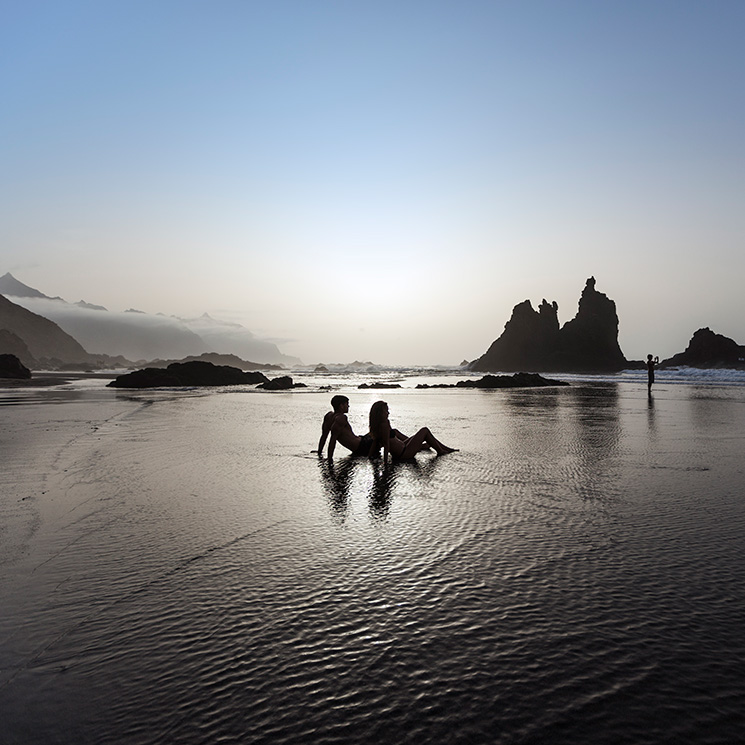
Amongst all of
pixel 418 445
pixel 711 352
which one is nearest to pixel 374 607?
pixel 418 445

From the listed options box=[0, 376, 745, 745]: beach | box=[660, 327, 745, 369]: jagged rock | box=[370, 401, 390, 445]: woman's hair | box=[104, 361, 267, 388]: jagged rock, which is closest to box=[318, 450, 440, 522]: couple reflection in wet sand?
box=[0, 376, 745, 745]: beach

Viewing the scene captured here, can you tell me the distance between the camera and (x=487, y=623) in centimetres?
304

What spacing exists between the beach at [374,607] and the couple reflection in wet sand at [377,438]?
1488 mm

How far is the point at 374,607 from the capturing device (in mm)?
3275

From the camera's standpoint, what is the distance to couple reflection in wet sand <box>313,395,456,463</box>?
9039mm

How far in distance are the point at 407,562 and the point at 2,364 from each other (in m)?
60.0

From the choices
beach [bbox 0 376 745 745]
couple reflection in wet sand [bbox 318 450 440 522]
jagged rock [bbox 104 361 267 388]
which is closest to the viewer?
beach [bbox 0 376 745 745]

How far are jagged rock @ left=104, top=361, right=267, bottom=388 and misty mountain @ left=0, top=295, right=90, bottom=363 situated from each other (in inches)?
6167

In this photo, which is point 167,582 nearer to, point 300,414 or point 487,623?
point 487,623

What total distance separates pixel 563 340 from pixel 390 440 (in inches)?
5043

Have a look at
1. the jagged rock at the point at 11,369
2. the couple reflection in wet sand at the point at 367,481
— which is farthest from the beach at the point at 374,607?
the jagged rock at the point at 11,369

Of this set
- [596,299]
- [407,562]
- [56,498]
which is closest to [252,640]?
[407,562]

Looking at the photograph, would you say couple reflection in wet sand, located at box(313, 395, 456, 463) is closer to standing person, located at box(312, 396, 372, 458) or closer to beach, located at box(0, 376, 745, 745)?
standing person, located at box(312, 396, 372, 458)

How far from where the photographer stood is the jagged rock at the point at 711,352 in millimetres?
81000
